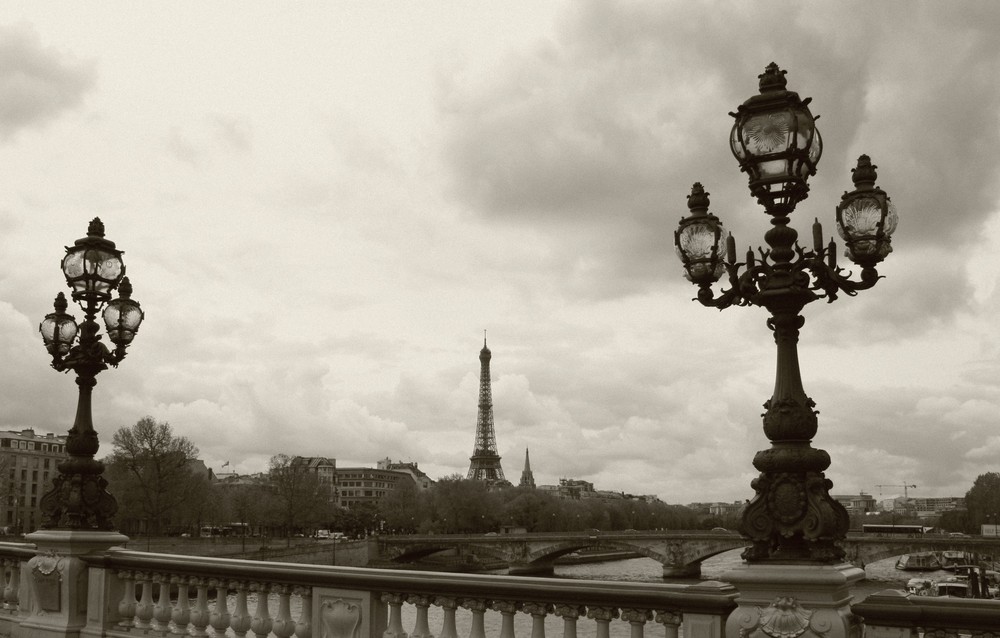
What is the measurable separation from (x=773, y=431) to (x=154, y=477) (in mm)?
79352

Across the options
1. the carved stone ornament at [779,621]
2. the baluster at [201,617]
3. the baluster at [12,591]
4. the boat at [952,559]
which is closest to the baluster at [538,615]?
the carved stone ornament at [779,621]

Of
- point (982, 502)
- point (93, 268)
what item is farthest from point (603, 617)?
point (982, 502)

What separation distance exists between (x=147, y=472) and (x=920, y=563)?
7591cm

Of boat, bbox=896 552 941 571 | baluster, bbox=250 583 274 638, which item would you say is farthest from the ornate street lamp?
boat, bbox=896 552 941 571

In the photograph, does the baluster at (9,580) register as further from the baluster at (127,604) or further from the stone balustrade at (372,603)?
the baluster at (127,604)

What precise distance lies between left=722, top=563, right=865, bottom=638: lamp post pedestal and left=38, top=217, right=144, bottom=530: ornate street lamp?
8208 millimetres

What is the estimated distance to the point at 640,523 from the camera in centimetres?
16938

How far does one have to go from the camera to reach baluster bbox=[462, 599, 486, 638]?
7551mm

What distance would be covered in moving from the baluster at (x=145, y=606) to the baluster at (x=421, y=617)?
11.8ft

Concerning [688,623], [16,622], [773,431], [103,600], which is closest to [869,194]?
[773,431]

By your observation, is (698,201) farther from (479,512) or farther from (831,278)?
(479,512)

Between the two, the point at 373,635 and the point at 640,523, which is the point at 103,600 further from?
the point at 640,523

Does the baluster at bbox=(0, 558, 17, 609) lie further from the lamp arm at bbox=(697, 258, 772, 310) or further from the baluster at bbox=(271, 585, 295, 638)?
the lamp arm at bbox=(697, 258, 772, 310)

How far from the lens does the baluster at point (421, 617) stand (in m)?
7.89
